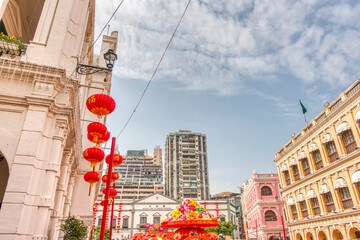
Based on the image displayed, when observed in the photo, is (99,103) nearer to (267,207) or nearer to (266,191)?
(267,207)

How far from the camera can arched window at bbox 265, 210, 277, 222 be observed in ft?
115

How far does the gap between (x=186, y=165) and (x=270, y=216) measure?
Result: 145ft

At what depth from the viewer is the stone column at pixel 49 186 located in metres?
6.54

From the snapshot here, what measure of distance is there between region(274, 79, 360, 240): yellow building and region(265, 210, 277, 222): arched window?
10.4 m

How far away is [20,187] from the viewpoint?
21.0ft

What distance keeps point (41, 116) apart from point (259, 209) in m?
35.1

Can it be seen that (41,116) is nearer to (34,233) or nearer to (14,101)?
(14,101)

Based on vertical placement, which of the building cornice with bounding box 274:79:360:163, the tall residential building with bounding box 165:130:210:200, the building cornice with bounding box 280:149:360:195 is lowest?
the building cornice with bounding box 280:149:360:195

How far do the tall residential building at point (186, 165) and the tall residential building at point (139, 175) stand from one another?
11.6 m

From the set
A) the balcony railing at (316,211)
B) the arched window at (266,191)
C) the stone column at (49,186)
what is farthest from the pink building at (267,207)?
the stone column at (49,186)

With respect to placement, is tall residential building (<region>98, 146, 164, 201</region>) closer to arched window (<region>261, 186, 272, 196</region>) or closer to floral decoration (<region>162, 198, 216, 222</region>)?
arched window (<region>261, 186, 272, 196</region>)

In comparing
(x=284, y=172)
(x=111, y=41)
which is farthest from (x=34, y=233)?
(x=284, y=172)

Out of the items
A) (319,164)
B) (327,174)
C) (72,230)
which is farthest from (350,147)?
(72,230)

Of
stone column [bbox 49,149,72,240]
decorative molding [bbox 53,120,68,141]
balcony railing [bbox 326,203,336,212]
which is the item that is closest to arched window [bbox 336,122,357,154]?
balcony railing [bbox 326,203,336,212]
